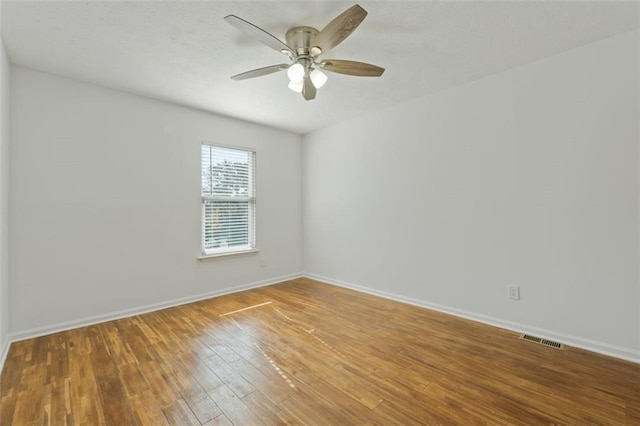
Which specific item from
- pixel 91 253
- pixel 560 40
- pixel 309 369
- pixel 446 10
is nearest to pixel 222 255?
pixel 91 253

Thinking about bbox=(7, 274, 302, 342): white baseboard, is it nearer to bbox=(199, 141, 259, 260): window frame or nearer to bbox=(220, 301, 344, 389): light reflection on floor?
bbox=(199, 141, 259, 260): window frame

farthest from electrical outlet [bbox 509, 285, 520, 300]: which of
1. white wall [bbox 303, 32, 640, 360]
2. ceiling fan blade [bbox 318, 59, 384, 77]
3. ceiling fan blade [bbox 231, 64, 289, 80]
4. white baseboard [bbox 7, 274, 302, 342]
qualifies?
white baseboard [bbox 7, 274, 302, 342]

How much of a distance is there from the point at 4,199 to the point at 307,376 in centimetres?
291

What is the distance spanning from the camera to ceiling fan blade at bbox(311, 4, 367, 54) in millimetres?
1585

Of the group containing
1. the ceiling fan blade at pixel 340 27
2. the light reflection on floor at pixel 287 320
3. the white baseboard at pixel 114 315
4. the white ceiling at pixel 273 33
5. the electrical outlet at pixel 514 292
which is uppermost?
the white ceiling at pixel 273 33

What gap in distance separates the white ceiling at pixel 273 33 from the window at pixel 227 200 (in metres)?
1.08

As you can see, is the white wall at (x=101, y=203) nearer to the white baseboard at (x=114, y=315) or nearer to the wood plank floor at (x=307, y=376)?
the white baseboard at (x=114, y=315)

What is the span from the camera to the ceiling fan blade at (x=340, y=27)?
159 centimetres

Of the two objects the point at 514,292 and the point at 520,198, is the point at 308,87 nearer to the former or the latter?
the point at 520,198

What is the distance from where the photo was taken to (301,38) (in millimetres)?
2090

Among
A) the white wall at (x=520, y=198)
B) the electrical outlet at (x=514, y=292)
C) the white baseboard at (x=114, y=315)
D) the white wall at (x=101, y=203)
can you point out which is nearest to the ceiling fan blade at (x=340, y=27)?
the white wall at (x=520, y=198)

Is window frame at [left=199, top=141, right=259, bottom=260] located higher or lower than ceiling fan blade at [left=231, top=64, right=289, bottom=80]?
lower

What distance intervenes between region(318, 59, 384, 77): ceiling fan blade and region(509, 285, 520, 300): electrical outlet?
7.79 feet

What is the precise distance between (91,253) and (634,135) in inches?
197
